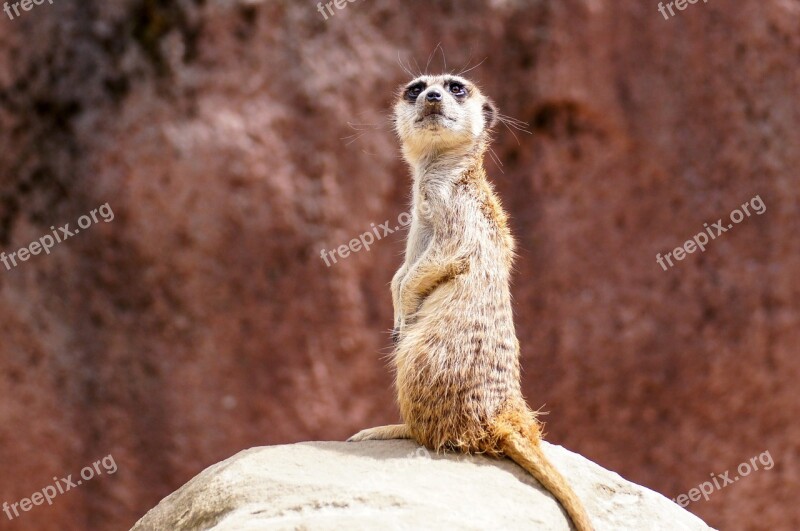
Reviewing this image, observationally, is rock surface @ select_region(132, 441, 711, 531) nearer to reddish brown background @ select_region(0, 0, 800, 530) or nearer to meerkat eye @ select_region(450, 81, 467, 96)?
meerkat eye @ select_region(450, 81, 467, 96)

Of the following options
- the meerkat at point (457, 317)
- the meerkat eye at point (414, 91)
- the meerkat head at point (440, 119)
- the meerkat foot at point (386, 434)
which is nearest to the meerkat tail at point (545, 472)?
the meerkat at point (457, 317)

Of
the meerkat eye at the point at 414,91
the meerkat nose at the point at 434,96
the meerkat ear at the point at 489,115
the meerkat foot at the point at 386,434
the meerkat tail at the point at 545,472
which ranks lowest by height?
the meerkat tail at the point at 545,472

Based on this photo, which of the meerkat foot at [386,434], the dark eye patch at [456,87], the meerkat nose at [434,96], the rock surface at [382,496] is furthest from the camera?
the dark eye patch at [456,87]

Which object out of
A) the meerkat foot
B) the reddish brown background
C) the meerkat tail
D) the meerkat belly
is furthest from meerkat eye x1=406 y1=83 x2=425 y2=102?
the reddish brown background

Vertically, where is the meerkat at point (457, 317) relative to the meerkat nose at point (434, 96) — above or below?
below

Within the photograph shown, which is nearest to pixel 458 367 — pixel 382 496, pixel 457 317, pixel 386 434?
pixel 457 317

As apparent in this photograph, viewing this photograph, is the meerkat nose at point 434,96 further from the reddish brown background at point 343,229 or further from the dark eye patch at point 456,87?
the reddish brown background at point 343,229

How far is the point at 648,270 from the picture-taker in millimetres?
6023

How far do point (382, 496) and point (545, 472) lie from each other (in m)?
0.54

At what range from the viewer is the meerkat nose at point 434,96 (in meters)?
3.54

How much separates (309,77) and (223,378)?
177 cm

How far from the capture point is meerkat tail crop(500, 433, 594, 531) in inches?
116

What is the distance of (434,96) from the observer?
3.53 meters

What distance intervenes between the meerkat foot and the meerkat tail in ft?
1.05
